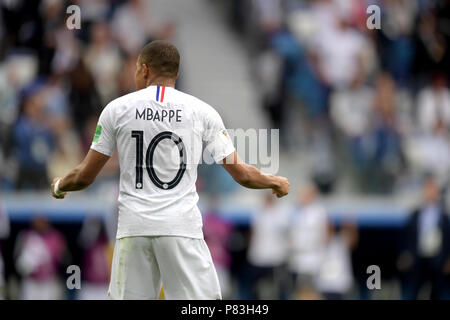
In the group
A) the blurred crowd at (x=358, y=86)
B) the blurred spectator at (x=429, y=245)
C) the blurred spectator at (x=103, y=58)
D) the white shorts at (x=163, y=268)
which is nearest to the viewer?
the white shorts at (x=163, y=268)

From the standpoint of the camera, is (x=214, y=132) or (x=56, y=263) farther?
(x=56, y=263)

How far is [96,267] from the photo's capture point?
13.2 m

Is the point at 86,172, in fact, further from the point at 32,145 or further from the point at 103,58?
the point at 103,58

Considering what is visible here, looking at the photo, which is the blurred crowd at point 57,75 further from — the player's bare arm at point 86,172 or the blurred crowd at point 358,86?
the player's bare arm at point 86,172

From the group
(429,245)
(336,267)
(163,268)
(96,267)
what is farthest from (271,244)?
(163,268)

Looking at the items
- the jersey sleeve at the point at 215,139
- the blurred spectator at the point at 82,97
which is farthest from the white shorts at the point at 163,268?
the blurred spectator at the point at 82,97

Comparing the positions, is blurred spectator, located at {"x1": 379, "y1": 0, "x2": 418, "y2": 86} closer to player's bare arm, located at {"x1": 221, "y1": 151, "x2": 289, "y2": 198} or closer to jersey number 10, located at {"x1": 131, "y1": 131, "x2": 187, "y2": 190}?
player's bare arm, located at {"x1": 221, "y1": 151, "x2": 289, "y2": 198}

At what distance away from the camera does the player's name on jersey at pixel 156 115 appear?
18.4 feet

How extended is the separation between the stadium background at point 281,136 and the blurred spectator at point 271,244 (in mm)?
22

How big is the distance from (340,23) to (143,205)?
1090cm

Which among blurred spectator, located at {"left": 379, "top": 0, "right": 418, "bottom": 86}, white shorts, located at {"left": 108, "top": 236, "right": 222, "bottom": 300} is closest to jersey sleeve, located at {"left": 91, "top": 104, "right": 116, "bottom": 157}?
white shorts, located at {"left": 108, "top": 236, "right": 222, "bottom": 300}
